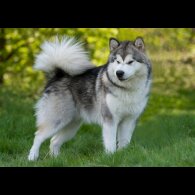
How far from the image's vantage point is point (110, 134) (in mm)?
5828

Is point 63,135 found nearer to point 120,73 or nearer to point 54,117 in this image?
point 54,117

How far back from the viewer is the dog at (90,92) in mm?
5797

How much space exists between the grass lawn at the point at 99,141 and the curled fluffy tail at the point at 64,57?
1094 millimetres

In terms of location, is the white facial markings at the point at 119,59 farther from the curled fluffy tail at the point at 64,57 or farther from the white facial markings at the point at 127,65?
the curled fluffy tail at the point at 64,57

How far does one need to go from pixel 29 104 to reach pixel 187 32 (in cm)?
635

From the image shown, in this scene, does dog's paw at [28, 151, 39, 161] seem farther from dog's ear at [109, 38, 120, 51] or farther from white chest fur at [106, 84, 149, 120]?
dog's ear at [109, 38, 120, 51]

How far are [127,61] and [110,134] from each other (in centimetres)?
89

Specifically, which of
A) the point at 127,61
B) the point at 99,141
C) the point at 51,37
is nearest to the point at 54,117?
the point at 99,141

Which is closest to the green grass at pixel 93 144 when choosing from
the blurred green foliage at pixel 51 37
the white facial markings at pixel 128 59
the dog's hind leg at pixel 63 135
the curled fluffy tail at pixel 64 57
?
the dog's hind leg at pixel 63 135

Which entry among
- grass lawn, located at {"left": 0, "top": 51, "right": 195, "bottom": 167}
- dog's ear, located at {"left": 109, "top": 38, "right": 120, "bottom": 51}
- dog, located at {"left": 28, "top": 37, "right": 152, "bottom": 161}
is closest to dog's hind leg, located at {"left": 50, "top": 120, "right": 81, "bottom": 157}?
dog, located at {"left": 28, "top": 37, "right": 152, "bottom": 161}

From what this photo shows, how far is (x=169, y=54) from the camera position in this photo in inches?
607

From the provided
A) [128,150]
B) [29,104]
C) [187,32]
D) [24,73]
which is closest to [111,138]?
[128,150]

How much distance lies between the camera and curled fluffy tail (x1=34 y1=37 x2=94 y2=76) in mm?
6359

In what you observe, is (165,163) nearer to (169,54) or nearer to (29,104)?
(29,104)
